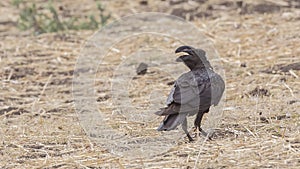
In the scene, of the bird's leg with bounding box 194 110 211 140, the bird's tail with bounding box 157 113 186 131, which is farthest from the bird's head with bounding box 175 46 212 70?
the bird's tail with bounding box 157 113 186 131

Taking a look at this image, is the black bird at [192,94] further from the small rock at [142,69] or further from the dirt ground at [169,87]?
the small rock at [142,69]

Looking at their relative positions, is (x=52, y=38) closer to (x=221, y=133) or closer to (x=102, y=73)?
(x=102, y=73)

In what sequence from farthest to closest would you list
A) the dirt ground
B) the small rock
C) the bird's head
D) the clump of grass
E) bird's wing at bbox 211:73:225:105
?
the clump of grass → the small rock → the bird's head → bird's wing at bbox 211:73:225:105 → the dirt ground

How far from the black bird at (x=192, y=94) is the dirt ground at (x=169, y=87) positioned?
0.69 feet

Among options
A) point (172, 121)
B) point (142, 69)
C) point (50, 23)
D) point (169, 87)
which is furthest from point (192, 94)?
point (50, 23)

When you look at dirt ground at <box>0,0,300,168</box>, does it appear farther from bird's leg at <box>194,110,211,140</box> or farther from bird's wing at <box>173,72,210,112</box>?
bird's wing at <box>173,72,210,112</box>

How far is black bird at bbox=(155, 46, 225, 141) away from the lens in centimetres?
503

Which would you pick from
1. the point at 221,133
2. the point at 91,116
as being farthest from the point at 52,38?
the point at 221,133

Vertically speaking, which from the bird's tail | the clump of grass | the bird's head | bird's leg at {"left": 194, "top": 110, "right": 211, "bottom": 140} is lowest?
the clump of grass

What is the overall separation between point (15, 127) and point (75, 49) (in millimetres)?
3054

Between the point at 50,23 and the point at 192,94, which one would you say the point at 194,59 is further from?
the point at 50,23

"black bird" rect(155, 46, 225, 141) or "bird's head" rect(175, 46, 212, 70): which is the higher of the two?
"bird's head" rect(175, 46, 212, 70)

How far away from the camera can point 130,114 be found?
6.43 metres

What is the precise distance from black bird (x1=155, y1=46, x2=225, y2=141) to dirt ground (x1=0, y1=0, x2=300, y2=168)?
0.21 meters
